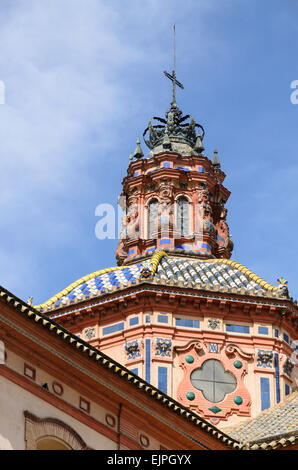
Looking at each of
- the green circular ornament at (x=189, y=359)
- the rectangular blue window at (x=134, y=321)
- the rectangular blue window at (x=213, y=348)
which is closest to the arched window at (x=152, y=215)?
the rectangular blue window at (x=134, y=321)

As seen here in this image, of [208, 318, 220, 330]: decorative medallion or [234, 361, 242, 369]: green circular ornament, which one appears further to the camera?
[208, 318, 220, 330]: decorative medallion

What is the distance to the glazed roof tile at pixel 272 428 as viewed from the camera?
3231 centimetres

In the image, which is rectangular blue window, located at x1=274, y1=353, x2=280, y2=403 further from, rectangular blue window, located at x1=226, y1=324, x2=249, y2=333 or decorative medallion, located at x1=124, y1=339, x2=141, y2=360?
decorative medallion, located at x1=124, y1=339, x2=141, y2=360

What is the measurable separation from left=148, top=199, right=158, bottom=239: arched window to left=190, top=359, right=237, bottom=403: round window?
9106 mm

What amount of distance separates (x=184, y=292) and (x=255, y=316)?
9.52 ft

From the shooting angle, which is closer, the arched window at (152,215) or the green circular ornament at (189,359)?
the green circular ornament at (189,359)

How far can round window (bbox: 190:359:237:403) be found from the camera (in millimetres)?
39719

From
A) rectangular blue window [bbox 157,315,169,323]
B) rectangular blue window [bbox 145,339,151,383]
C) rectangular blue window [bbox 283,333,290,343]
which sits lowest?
rectangular blue window [bbox 145,339,151,383]

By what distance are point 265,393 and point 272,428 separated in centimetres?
490

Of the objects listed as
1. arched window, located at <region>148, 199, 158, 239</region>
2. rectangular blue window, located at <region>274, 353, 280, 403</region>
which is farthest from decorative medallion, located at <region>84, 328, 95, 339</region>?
arched window, located at <region>148, 199, 158, 239</region>

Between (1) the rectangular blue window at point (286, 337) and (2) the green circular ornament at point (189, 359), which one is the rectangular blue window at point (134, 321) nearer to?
(2) the green circular ornament at point (189, 359)

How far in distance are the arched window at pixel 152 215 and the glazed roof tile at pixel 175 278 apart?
259 cm

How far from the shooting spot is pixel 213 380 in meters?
40.0
